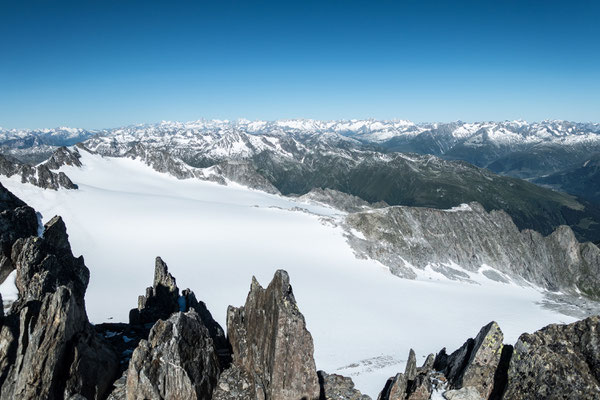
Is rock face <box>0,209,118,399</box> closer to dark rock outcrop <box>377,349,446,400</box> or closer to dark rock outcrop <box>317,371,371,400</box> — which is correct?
dark rock outcrop <box>317,371,371,400</box>

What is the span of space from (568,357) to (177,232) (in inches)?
3670

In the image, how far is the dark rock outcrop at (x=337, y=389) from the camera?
18.0 metres

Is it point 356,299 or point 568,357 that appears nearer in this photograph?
point 568,357

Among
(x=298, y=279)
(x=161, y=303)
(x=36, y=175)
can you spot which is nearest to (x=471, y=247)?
(x=298, y=279)

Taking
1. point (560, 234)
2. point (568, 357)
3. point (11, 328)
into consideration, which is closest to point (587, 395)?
point (568, 357)

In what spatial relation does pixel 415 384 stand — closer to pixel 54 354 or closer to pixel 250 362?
pixel 250 362

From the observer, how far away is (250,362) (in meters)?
18.2

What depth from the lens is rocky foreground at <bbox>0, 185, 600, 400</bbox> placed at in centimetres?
1147

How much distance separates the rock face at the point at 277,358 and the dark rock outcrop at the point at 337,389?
191cm

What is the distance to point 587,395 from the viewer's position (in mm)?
10555

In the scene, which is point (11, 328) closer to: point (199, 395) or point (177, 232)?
point (199, 395)

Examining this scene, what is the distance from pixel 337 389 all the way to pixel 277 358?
15.4ft

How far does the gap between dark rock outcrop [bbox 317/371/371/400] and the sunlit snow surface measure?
20913 mm

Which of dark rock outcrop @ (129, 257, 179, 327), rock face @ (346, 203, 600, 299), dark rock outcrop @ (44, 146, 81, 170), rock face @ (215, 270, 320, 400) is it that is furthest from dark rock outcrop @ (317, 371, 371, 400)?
dark rock outcrop @ (44, 146, 81, 170)
